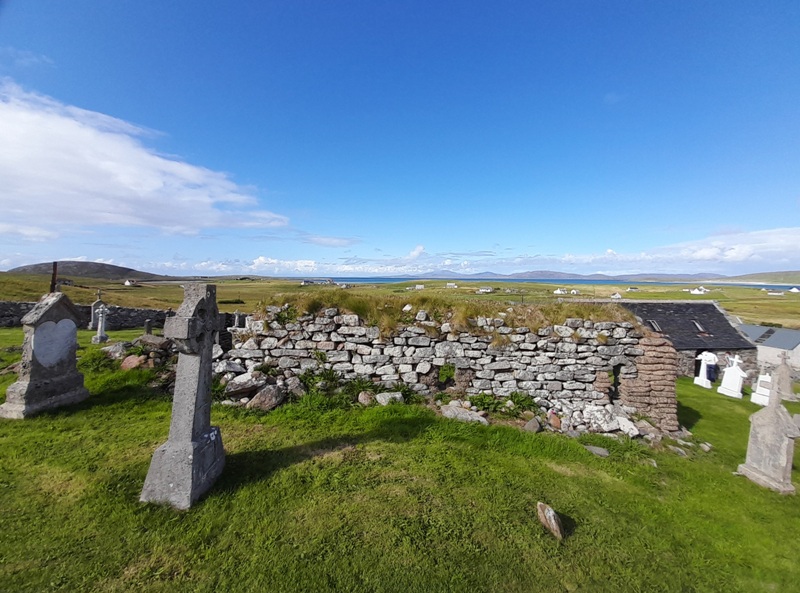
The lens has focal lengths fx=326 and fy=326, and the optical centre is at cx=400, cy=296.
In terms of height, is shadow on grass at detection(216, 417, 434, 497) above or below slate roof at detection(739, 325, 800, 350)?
above

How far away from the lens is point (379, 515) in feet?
14.7

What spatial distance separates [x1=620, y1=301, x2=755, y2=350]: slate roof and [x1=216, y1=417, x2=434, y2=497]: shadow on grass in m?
18.9

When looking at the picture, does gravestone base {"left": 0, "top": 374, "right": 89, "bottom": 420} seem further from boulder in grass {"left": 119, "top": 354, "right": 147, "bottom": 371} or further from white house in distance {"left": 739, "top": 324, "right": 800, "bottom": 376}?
white house in distance {"left": 739, "top": 324, "right": 800, "bottom": 376}

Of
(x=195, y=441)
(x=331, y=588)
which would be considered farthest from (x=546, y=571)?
(x=195, y=441)

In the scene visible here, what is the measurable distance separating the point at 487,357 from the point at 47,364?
10386mm

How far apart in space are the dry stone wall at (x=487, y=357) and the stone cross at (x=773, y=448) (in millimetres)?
2187

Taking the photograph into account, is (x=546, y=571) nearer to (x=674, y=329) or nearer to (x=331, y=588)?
(x=331, y=588)

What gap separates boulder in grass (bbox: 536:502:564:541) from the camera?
429 centimetres

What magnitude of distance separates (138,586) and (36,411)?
248 inches

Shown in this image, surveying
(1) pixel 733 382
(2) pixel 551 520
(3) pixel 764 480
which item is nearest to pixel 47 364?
(2) pixel 551 520

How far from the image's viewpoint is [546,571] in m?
3.79

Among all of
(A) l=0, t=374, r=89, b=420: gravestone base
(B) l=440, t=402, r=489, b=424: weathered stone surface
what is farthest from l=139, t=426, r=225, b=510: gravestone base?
(B) l=440, t=402, r=489, b=424: weathered stone surface

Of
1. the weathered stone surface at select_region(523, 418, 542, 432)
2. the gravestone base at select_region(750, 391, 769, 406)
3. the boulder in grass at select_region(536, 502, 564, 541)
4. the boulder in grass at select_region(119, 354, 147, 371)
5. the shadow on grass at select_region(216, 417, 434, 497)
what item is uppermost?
the boulder in grass at select_region(119, 354, 147, 371)

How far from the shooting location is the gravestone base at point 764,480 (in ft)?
19.4
